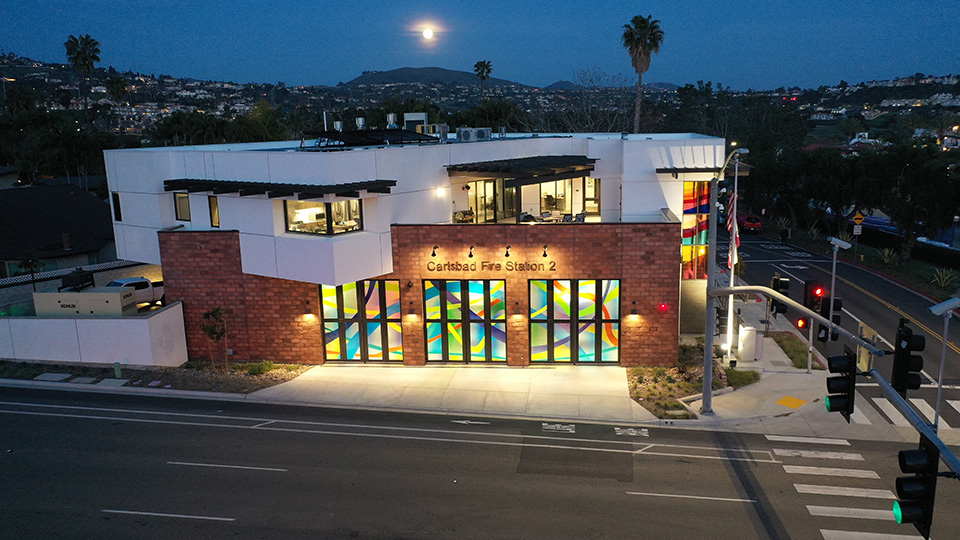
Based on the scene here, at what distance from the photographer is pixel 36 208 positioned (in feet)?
136

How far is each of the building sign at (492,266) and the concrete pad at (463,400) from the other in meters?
Answer: 4.69

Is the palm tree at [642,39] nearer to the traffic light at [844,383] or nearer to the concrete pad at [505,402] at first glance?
the concrete pad at [505,402]

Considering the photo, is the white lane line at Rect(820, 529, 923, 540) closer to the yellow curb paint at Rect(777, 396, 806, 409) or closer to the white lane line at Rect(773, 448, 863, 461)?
→ the white lane line at Rect(773, 448, 863, 461)

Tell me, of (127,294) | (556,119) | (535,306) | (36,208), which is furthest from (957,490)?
(556,119)

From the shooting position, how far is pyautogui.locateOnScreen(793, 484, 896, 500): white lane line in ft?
50.7

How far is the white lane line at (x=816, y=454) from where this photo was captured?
17578mm

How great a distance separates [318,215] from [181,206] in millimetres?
6798


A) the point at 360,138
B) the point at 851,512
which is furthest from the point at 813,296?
the point at 360,138

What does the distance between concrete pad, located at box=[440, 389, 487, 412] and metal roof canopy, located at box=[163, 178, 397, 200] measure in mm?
7677

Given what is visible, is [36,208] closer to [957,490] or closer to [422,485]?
[422,485]

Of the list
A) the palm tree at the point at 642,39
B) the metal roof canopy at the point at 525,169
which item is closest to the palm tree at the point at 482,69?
the palm tree at the point at 642,39

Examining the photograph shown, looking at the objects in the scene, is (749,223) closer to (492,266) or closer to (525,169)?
(525,169)

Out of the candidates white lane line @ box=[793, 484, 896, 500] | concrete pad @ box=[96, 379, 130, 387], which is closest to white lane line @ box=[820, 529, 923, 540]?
white lane line @ box=[793, 484, 896, 500]

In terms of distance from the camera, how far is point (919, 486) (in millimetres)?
7738
